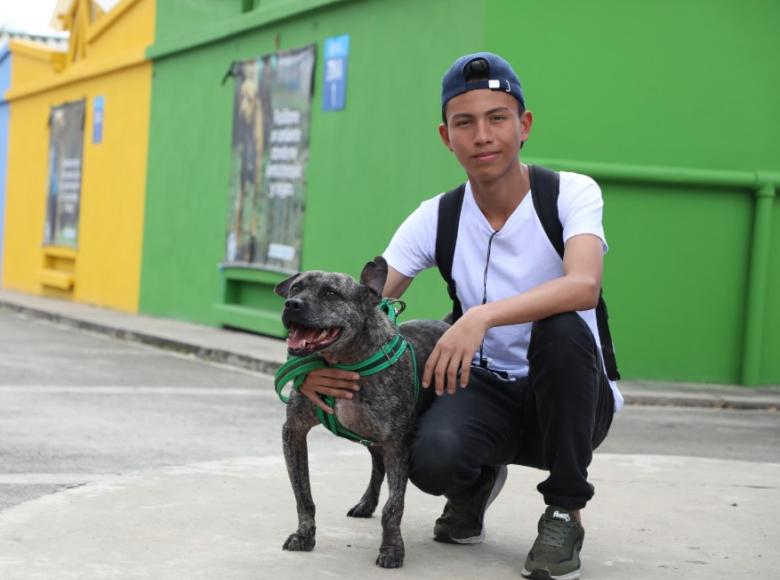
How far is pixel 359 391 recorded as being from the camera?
450cm

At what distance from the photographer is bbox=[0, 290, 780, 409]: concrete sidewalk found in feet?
36.6

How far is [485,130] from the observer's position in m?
4.54

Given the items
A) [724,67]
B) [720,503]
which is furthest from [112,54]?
[720,503]

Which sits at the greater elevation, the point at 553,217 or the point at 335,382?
the point at 553,217

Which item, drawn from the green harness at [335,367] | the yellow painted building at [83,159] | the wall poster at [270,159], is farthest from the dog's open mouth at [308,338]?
the yellow painted building at [83,159]

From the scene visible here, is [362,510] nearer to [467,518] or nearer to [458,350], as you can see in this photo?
[467,518]

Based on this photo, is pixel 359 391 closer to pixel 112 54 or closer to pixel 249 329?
pixel 249 329

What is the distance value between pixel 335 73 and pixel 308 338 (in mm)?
10731

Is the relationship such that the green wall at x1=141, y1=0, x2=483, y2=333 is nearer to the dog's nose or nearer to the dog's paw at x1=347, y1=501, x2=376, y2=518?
the dog's paw at x1=347, y1=501, x2=376, y2=518

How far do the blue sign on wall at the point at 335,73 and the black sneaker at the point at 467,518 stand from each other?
9903 millimetres

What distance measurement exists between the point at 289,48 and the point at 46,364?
17.4ft

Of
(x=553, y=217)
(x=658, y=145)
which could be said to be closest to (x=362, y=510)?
(x=553, y=217)

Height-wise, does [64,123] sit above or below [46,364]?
above

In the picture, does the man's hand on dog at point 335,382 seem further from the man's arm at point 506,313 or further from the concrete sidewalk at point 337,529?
the concrete sidewalk at point 337,529
